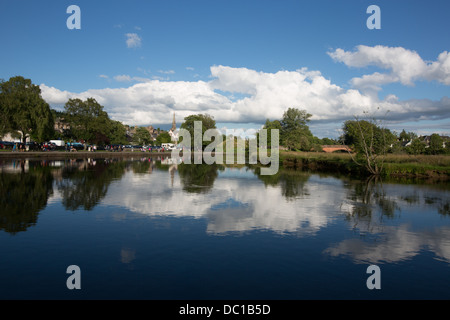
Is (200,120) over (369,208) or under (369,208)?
over

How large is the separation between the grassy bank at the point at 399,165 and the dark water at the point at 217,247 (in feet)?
67.1

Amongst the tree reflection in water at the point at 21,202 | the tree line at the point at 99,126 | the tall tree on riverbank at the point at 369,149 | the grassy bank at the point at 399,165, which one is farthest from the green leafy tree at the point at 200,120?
the tree reflection in water at the point at 21,202

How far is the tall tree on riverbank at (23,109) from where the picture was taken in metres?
58.5

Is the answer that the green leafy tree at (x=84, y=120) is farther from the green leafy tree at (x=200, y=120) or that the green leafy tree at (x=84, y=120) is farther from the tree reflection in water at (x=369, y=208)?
the tree reflection in water at (x=369, y=208)

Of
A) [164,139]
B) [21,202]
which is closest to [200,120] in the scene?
[164,139]

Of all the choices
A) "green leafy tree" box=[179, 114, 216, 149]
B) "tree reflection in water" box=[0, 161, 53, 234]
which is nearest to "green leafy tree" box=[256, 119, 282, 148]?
"green leafy tree" box=[179, 114, 216, 149]

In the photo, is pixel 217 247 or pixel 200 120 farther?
pixel 200 120

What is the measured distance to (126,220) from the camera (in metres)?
13.2

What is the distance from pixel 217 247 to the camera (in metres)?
10.1

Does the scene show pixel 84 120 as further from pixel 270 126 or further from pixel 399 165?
pixel 399 165

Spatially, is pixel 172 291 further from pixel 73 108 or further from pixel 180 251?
pixel 73 108

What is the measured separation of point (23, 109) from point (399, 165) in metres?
63.7

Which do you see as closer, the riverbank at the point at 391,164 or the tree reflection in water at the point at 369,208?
the tree reflection in water at the point at 369,208

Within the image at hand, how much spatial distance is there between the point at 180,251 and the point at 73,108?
280 feet
